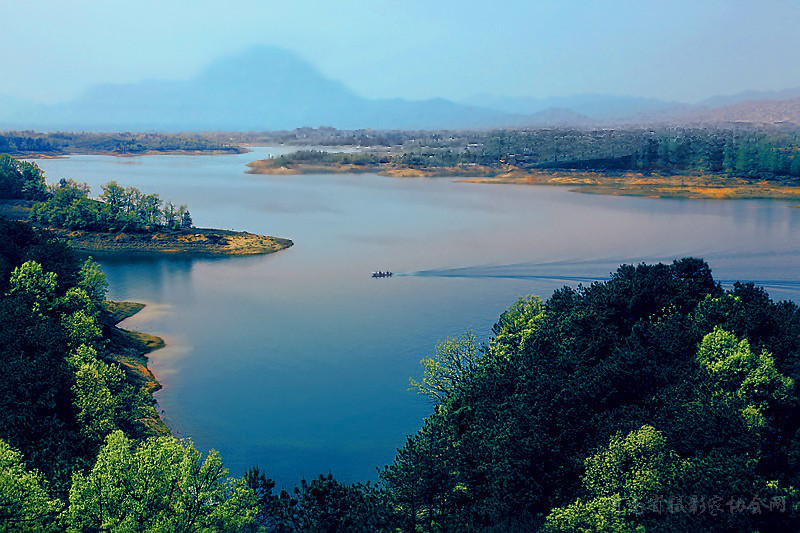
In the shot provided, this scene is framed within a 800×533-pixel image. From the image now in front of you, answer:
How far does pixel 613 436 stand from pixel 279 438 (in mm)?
7054

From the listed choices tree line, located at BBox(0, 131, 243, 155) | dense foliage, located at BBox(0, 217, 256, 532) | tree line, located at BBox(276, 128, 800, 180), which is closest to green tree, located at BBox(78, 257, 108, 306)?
dense foliage, located at BBox(0, 217, 256, 532)

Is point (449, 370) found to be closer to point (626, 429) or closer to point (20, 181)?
point (626, 429)

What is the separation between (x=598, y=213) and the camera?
37656mm

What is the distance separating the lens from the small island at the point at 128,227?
102 ft

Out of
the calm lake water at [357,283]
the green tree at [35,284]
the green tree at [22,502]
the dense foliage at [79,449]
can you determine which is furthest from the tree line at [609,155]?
the green tree at [22,502]

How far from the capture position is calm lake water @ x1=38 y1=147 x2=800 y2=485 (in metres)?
13.7

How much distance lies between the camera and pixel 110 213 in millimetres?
33094

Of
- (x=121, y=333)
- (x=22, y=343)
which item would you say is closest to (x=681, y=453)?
(x=22, y=343)

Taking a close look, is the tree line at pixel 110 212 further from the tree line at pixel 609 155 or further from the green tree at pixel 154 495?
the tree line at pixel 609 155

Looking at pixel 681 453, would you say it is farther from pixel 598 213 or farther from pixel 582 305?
pixel 598 213

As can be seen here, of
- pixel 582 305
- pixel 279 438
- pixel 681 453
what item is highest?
pixel 582 305

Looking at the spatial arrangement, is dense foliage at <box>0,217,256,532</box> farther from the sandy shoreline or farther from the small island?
the sandy shoreline

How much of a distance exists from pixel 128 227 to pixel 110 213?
1393mm

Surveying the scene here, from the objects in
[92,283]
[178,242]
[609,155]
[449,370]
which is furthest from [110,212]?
[609,155]
